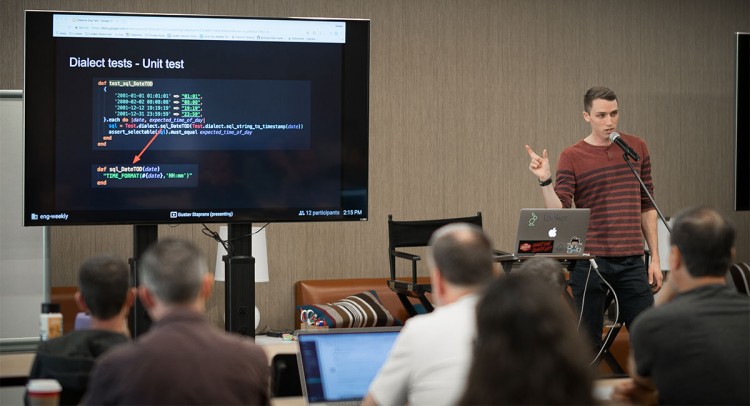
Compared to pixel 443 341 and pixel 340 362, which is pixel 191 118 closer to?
pixel 340 362

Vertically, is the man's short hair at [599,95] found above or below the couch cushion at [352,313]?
above

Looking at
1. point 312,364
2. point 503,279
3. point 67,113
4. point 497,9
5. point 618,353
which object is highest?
point 497,9

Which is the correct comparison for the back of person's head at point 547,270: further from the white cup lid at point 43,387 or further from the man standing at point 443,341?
the white cup lid at point 43,387

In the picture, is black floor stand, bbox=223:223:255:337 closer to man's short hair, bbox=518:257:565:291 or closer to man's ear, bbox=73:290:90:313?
man's short hair, bbox=518:257:565:291

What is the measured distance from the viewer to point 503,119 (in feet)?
23.1

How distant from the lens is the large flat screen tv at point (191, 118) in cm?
448

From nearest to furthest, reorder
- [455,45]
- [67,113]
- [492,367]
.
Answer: [492,367] < [67,113] < [455,45]

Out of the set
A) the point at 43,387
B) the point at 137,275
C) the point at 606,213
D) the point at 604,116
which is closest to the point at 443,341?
the point at 43,387

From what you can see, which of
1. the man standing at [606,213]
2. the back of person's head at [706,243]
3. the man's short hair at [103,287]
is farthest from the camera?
the man standing at [606,213]

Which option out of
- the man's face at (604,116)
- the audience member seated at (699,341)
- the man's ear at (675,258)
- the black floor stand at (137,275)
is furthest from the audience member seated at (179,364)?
the man's face at (604,116)

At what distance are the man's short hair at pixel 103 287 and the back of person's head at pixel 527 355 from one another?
156cm

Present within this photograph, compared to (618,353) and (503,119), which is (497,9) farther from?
(618,353)

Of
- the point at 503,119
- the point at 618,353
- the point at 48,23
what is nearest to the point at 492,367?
the point at 48,23

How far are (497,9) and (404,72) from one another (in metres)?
0.89
